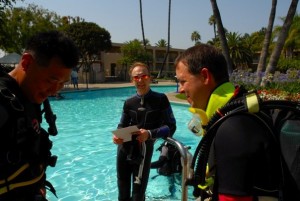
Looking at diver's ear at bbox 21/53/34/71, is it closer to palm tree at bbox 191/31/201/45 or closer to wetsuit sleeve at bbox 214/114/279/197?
wetsuit sleeve at bbox 214/114/279/197

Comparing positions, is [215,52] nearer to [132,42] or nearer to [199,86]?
[199,86]

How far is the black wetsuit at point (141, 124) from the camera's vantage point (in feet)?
12.4

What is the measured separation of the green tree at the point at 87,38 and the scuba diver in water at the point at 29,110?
41.6 metres

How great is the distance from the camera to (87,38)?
43.5m

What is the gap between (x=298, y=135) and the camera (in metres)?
1.35

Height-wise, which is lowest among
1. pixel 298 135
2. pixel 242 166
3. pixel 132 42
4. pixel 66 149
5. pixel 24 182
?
pixel 66 149

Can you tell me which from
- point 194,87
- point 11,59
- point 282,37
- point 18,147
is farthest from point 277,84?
point 11,59

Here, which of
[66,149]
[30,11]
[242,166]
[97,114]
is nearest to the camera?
[242,166]

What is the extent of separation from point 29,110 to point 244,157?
3.98ft

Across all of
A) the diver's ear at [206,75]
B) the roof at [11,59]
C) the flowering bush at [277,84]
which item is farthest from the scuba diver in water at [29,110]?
the roof at [11,59]

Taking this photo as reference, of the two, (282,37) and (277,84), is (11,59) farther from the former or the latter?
(277,84)

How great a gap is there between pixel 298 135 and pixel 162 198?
4.44m

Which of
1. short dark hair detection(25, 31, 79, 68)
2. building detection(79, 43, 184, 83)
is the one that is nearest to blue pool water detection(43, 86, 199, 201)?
short dark hair detection(25, 31, 79, 68)

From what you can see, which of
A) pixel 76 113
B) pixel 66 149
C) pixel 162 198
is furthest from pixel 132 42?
pixel 162 198
